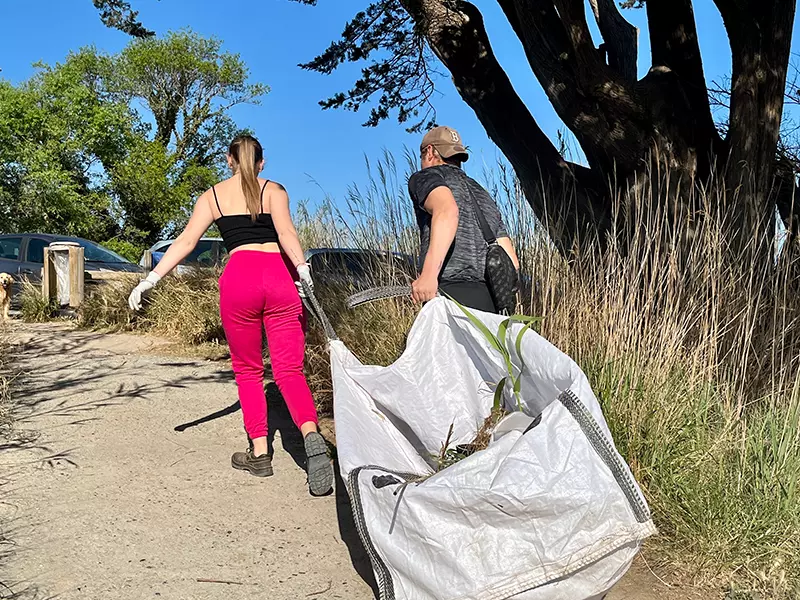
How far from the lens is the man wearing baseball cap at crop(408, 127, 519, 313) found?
11.8ft

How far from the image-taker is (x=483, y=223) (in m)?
3.73

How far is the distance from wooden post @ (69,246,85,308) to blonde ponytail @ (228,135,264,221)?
7106mm

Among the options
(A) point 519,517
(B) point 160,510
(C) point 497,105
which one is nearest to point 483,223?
(A) point 519,517

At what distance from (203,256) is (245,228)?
29.7ft

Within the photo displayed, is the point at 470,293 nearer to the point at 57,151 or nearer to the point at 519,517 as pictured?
the point at 519,517

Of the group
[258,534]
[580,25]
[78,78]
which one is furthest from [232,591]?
[78,78]

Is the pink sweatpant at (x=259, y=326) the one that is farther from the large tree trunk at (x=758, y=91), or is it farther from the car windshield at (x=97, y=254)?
the car windshield at (x=97, y=254)

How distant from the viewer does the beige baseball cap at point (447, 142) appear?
12.2 feet

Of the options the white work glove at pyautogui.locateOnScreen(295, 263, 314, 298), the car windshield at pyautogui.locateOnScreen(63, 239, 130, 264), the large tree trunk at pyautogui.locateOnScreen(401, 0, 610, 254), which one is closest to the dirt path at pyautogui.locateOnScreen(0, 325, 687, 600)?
the white work glove at pyautogui.locateOnScreen(295, 263, 314, 298)

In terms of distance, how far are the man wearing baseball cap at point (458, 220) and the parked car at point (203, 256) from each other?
6696 mm

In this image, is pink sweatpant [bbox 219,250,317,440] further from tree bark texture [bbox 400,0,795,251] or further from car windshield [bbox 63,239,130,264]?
car windshield [bbox 63,239,130,264]

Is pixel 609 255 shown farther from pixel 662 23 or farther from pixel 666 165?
pixel 662 23

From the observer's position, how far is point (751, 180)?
5602mm

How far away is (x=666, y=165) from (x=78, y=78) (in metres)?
34.9
